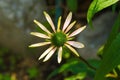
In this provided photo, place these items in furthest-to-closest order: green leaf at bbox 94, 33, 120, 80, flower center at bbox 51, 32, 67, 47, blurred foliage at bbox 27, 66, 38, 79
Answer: blurred foliage at bbox 27, 66, 38, 79 < flower center at bbox 51, 32, 67, 47 < green leaf at bbox 94, 33, 120, 80

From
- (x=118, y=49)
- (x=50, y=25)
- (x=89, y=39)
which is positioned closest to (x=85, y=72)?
(x=50, y=25)

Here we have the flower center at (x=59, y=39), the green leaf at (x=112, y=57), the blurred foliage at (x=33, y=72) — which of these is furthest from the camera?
the blurred foliage at (x=33, y=72)

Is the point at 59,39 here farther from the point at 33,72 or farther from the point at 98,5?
the point at 33,72

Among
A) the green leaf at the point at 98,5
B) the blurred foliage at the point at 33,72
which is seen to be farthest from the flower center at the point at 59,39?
the blurred foliage at the point at 33,72

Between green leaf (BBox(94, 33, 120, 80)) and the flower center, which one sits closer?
green leaf (BBox(94, 33, 120, 80))

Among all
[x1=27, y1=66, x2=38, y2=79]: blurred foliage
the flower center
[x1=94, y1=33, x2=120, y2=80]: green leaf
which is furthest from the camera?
[x1=27, y1=66, x2=38, y2=79]: blurred foliage

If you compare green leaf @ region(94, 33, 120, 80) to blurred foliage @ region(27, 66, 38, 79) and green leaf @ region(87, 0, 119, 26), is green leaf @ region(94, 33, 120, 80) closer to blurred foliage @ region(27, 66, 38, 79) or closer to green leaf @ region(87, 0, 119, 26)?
green leaf @ region(87, 0, 119, 26)

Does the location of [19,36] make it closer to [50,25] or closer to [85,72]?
[85,72]

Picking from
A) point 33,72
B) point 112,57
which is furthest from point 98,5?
point 33,72

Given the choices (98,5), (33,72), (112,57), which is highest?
(33,72)

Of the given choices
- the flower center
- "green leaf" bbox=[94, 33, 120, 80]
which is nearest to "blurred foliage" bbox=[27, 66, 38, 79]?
the flower center

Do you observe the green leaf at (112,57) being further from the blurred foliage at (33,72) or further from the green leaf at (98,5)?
the blurred foliage at (33,72)
